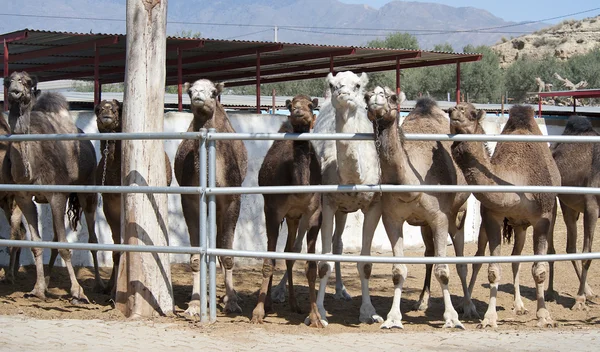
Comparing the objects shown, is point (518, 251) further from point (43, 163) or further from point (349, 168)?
point (43, 163)

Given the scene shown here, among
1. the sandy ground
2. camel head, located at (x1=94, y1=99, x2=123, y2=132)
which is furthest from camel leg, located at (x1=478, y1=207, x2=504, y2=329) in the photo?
camel head, located at (x1=94, y1=99, x2=123, y2=132)

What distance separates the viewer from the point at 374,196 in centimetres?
775

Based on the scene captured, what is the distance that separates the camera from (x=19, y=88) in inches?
342

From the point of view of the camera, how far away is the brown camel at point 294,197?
303 inches

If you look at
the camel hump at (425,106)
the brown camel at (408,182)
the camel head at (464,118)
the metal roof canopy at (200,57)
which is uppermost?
the metal roof canopy at (200,57)

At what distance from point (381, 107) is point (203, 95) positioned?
2.05 meters

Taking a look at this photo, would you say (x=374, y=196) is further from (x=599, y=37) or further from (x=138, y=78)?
(x=599, y=37)

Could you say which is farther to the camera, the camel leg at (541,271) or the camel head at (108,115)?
the camel head at (108,115)

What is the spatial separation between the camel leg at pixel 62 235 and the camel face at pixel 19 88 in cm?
109

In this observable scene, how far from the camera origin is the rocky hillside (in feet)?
219

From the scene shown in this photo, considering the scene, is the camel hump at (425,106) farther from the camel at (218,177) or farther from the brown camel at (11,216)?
the brown camel at (11,216)

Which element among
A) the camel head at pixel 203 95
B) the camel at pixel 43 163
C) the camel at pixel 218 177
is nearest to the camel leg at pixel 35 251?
the camel at pixel 43 163

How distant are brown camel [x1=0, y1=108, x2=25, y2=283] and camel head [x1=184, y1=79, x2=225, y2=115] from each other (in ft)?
8.00

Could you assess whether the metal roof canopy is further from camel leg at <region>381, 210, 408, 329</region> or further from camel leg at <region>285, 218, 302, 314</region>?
camel leg at <region>381, 210, 408, 329</region>
